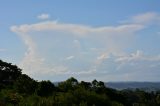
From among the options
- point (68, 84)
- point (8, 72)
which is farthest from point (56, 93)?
point (8, 72)

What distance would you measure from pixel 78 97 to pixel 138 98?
62575 millimetres

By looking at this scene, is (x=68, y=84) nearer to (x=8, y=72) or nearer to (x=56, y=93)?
(x=56, y=93)

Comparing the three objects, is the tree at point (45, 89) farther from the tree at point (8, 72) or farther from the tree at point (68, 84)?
the tree at point (8, 72)

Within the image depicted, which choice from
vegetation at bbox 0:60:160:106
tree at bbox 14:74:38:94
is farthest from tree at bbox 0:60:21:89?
tree at bbox 14:74:38:94

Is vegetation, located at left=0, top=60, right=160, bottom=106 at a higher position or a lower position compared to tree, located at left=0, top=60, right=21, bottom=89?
lower

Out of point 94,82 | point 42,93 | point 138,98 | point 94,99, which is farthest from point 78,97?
point 138,98

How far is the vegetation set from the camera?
46.5m

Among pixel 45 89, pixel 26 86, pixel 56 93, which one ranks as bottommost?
pixel 56 93

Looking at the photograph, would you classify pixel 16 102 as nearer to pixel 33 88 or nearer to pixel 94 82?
pixel 33 88

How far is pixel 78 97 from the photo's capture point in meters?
48.5

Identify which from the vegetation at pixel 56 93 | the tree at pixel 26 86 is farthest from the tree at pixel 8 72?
the tree at pixel 26 86

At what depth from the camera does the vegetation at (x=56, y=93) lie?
46478mm

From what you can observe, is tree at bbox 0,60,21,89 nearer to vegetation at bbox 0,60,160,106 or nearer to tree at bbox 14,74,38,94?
vegetation at bbox 0,60,160,106

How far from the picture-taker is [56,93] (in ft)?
182
